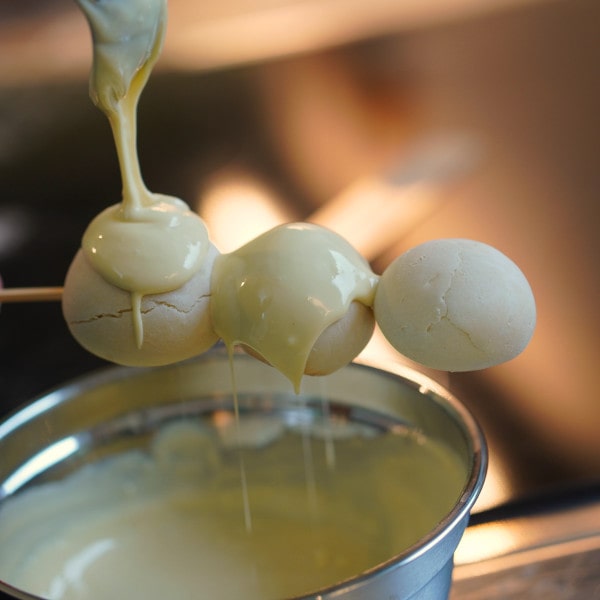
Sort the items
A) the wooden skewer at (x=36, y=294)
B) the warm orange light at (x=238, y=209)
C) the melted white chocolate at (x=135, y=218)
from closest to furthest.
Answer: the melted white chocolate at (x=135, y=218)
the wooden skewer at (x=36, y=294)
the warm orange light at (x=238, y=209)

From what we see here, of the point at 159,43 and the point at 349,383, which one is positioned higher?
the point at 159,43

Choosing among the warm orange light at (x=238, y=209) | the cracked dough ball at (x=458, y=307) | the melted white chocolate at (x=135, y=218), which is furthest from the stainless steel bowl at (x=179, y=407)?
the warm orange light at (x=238, y=209)

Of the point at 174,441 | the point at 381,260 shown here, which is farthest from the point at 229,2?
the point at 174,441

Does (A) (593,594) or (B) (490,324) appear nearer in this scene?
(B) (490,324)

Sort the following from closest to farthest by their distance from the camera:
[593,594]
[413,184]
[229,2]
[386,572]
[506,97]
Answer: [386,572]
[593,594]
[413,184]
[506,97]
[229,2]

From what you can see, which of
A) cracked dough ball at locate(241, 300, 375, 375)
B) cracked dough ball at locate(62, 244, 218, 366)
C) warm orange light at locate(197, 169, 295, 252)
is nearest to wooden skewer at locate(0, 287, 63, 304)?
cracked dough ball at locate(62, 244, 218, 366)

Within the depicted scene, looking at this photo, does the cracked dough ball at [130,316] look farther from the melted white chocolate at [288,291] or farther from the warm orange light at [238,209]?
the warm orange light at [238,209]

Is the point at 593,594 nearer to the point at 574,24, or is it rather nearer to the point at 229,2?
the point at 574,24
